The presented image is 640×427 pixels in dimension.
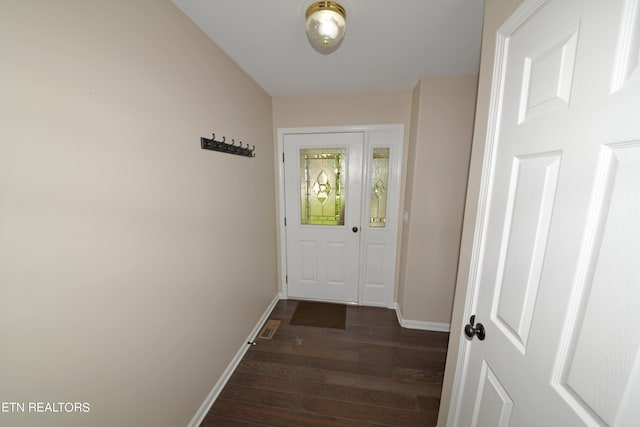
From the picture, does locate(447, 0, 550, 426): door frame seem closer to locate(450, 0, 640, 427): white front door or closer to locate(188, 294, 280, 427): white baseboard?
locate(450, 0, 640, 427): white front door

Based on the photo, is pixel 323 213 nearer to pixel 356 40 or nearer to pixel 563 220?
pixel 356 40

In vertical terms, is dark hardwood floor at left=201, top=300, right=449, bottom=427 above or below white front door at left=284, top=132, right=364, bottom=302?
below

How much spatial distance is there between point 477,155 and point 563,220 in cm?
50

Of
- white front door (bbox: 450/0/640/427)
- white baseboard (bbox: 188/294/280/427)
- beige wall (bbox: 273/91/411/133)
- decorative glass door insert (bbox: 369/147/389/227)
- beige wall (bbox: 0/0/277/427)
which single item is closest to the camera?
white front door (bbox: 450/0/640/427)

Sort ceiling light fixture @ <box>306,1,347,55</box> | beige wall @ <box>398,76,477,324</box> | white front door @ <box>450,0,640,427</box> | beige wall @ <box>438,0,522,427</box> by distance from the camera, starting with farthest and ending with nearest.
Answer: beige wall @ <box>398,76,477,324</box>, ceiling light fixture @ <box>306,1,347,55</box>, beige wall @ <box>438,0,522,427</box>, white front door @ <box>450,0,640,427</box>

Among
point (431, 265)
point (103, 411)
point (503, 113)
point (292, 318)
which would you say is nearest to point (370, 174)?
point (431, 265)

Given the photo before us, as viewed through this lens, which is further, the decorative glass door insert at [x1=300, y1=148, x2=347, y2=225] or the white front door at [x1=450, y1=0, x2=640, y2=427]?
the decorative glass door insert at [x1=300, y1=148, x2=347, y2=225]

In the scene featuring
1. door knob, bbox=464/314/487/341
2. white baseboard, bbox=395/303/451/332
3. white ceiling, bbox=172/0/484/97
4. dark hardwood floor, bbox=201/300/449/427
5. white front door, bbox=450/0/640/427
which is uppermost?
white ceiling, bbox=172/0/484/97

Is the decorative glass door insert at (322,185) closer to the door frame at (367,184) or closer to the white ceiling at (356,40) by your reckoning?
the door frame at (367,184)

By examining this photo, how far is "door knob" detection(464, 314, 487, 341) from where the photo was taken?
911 millimetres

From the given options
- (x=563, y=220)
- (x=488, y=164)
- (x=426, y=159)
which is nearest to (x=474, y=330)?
(x=563, y=220)

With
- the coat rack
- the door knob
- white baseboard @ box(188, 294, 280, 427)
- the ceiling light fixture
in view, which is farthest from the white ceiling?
white baseboard @ box(188, 294, 280, 427)

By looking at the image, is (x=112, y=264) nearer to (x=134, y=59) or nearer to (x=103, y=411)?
(x=103, y=411)

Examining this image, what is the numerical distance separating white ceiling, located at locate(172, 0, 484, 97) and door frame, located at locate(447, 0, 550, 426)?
1.73 ft
